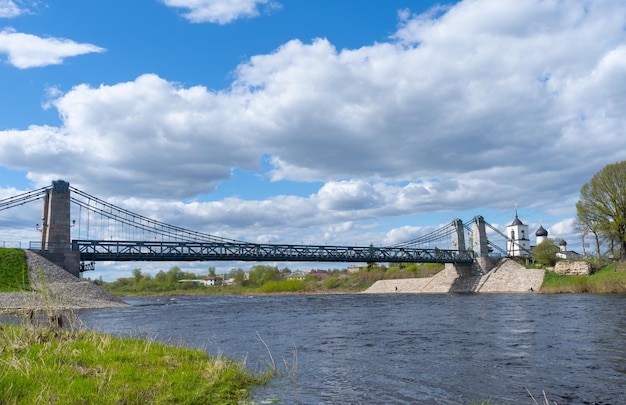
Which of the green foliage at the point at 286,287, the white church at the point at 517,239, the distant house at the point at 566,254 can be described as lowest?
the green foliage at the point at 286,287

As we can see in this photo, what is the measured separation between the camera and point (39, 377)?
26.8 ft

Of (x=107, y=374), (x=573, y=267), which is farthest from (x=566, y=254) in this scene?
(x=107, y=374)

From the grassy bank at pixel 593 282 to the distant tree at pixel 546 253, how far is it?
17.9 ft

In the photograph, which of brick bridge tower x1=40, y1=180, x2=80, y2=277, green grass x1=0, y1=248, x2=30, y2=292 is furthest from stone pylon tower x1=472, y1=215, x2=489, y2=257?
green grass x1=0, y1=248, x2=30, y2=292

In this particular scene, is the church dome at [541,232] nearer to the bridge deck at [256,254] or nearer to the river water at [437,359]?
the bridge deck at [256,254]

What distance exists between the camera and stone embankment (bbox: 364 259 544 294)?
226 feet

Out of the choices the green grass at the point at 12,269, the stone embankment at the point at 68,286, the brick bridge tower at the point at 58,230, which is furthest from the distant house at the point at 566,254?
the green grass at the point at 12,269

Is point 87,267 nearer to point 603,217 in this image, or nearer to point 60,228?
point 60,228

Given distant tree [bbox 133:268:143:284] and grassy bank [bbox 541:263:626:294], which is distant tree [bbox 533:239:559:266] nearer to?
grassy bank [bbox 541:263:626:294]

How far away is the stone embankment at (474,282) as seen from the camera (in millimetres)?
69000

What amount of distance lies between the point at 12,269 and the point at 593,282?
58837 millimetres

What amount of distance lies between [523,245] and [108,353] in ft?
330

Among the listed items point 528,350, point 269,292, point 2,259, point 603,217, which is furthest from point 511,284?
point 2,259

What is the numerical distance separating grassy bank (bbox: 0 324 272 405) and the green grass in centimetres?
3572
